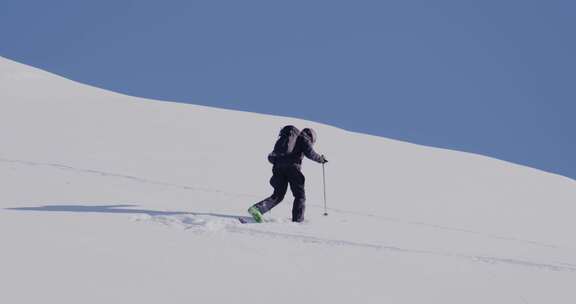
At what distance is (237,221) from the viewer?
8.63 m

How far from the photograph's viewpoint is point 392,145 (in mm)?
22156

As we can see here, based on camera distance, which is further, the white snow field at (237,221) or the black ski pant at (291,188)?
the black ski pant at (291,188)

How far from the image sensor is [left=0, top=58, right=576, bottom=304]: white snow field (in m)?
5.55

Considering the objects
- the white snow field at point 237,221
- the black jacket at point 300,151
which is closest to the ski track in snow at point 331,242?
the white snow field at point 237,221

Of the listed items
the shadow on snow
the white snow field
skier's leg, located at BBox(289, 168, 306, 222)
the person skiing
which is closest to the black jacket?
the person skiing

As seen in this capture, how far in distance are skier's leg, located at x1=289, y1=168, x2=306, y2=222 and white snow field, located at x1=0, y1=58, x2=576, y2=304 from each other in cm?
31

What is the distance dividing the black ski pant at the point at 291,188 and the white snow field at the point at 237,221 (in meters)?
0.28

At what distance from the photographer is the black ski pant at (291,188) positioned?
9.16 m

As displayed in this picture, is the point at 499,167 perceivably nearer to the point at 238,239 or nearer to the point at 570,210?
the point at 570,210

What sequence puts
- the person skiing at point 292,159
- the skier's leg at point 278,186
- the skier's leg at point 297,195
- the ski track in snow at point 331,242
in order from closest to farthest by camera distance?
the ski track in snow at point 331,242 < the skier's leg at point 297,195 < the person skiing at point 292,159 < the skier's leg at point 278,186

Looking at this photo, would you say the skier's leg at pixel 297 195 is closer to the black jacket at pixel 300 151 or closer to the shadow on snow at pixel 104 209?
the black jacket at pixel 300 151

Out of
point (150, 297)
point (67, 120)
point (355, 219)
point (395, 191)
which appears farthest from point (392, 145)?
point (150, 297)

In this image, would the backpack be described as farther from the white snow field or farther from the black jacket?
the white snow field

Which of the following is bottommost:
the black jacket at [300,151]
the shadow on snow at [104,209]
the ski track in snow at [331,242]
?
the ski track in snow at [331,242]
